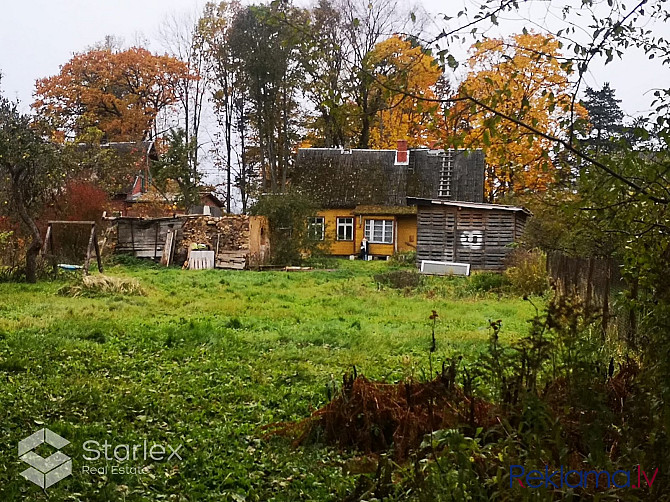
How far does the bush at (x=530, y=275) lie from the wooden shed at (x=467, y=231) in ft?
20.6

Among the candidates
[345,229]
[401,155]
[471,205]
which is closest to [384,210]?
[345,229]

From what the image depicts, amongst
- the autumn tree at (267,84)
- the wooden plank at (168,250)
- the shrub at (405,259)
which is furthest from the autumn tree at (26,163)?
the autumn tree at (267,84)

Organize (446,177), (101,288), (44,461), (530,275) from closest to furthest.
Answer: (44,461) → (101,288) → (530,275) → (446,177)

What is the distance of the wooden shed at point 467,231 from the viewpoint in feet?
76.0

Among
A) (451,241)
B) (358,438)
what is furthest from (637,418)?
(451,241)

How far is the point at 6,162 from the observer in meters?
14.6

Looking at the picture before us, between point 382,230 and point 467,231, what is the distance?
7.47 meters

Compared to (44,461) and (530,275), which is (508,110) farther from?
(530,275)

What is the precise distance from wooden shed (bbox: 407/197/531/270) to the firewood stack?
6.71 metres

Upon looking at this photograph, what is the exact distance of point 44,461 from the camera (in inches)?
154

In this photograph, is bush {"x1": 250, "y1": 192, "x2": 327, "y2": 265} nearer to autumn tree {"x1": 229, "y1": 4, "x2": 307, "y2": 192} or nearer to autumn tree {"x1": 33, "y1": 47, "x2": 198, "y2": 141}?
autumn tree {"x1": 229, "y1": 4, "x2": 307, "y2": 192}

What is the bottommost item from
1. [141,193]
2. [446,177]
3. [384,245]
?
[384,245]

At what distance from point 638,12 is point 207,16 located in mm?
36116

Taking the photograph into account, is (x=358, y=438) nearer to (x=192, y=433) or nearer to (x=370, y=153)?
(x=192, y=433)
